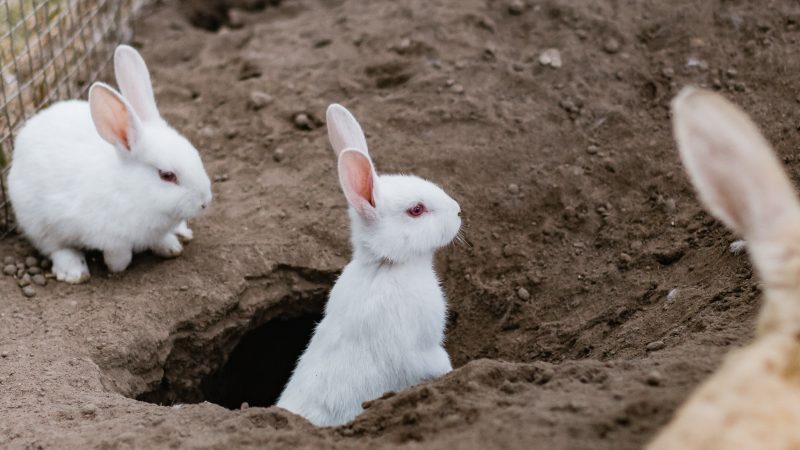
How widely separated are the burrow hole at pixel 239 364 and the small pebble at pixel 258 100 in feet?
5.08

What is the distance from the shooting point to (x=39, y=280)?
5.15 m

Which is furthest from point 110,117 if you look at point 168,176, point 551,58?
point 551,58

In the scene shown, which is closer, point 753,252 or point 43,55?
point 753,252

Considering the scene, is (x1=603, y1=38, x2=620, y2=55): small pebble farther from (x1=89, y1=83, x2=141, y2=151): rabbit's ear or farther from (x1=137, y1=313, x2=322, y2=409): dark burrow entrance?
(x1=89, y1=83, x2=141, y2=151): rabbit's ear

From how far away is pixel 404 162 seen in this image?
576 centimetres

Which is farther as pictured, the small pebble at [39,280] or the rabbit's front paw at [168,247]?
the rabbit's front paw at [168,247]

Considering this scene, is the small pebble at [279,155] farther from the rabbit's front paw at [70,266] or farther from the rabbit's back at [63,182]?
the rabbit's front paw at [70,266]

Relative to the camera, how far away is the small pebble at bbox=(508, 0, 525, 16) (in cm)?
673

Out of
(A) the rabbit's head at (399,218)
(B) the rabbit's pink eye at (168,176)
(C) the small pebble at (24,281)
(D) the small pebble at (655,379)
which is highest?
(D) the small pebble at (655,379)

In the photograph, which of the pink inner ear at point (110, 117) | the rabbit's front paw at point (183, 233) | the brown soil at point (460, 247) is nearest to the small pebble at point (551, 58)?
the brown soil at point (460, 247)

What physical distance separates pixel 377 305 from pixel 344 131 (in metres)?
0.89

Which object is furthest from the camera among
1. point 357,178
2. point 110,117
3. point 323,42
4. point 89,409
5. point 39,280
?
point 323,42

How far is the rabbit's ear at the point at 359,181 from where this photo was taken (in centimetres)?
423

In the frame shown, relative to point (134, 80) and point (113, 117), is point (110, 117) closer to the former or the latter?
point (113, 117)
